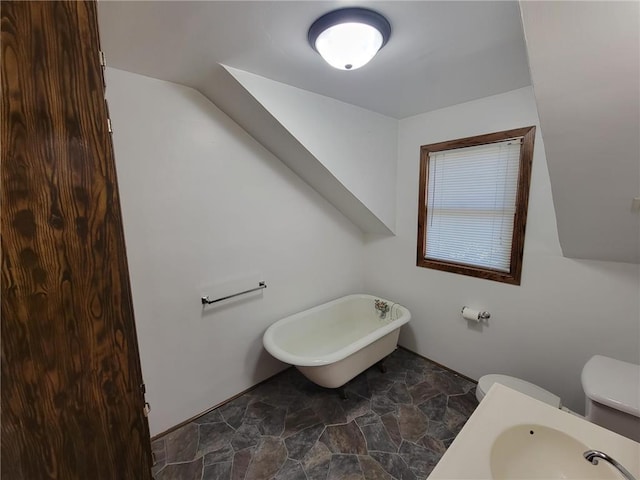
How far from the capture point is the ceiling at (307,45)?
116 centimetres

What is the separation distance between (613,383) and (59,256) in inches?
96.0

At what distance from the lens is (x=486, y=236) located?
2334 mm

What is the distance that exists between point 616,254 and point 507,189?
76 centimetres

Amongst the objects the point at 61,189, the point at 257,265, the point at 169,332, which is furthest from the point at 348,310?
the point at 61,189

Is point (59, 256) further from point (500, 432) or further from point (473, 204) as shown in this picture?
point (473, 204)

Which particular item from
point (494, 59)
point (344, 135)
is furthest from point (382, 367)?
point (494, 59)

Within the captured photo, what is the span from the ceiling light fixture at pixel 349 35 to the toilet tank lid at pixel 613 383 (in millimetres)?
2075

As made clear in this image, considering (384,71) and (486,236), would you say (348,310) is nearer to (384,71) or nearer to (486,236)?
(486,236)

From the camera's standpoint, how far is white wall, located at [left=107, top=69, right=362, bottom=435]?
5.74 feet

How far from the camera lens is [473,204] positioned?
2387 millimetres

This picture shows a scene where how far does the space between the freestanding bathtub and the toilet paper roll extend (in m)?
0.46

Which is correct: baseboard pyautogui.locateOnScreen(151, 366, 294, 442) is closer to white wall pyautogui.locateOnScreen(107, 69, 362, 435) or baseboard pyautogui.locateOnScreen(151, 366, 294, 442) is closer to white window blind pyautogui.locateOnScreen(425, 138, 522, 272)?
white wall pyautogui.locateOnScreen(107, 69, 362, 435)

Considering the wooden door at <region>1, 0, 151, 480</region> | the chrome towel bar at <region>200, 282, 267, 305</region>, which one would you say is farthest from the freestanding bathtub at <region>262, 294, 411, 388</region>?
the wooden door at <region>1, 0, 151, 480</region>

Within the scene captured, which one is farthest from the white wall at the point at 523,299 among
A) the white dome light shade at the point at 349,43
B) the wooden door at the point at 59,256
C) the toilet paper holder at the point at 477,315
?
the wooden door at the point at 59,256
